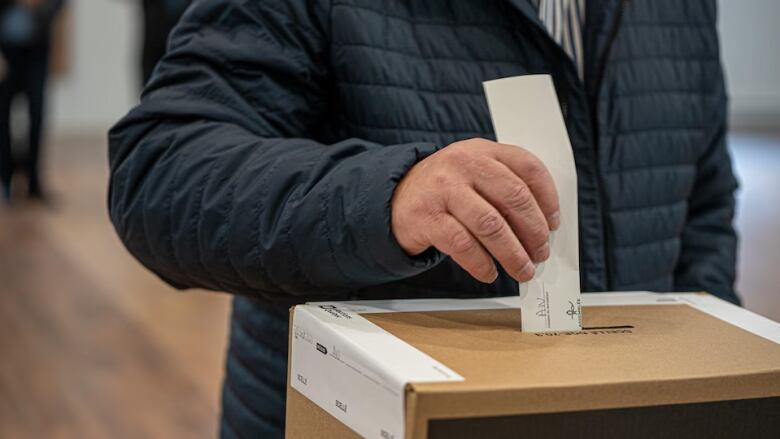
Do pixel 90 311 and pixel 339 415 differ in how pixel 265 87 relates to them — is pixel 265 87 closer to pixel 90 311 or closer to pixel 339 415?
pixel 339 415

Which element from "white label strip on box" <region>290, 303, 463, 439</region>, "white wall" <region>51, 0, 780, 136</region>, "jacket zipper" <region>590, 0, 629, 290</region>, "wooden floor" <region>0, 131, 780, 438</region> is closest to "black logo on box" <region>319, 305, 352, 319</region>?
"white label strip on box" <region>290, 303, 463, 439</region>

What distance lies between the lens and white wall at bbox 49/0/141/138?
801 cm

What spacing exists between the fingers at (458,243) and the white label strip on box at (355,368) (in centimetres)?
7

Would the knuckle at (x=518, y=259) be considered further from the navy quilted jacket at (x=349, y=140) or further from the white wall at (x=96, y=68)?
the white wall at (x=96, y=68)

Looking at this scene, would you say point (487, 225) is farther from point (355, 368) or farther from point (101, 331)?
point (101, 331)

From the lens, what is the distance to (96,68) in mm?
8078

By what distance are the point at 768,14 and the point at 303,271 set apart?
8584mm

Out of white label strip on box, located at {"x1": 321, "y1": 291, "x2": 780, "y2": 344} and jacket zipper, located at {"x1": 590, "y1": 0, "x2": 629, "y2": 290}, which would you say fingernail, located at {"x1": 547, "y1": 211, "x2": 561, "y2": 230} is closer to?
white label strip on box, located at {"x1": 321, "y1": 291, "x2": 780, "y2": 344}

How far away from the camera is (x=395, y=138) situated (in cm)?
101

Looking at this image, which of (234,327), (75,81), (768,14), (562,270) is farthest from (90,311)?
(768,14)

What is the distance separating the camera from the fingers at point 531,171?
771 mm

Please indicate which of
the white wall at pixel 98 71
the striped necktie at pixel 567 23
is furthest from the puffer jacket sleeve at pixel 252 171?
the white wall at pixel 98 71

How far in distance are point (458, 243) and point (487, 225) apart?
25 millimetres

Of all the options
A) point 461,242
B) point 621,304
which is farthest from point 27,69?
point 461,242
